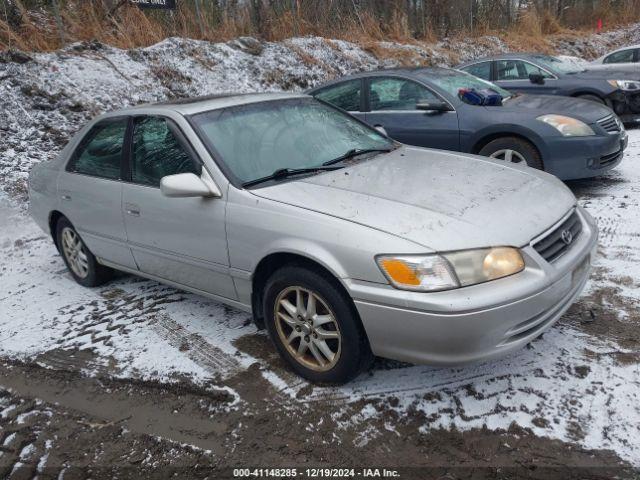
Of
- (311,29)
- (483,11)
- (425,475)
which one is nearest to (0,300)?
(425,475)

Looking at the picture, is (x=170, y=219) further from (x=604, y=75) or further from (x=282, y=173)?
(x=604, y=75)

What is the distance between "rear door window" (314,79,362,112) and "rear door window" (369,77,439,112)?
18 cm

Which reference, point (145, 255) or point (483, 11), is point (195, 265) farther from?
point (483, 11)

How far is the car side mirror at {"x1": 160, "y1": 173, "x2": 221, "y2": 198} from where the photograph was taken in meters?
3.23

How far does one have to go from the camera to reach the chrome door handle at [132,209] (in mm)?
3850

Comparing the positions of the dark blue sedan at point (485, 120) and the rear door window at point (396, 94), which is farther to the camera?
the rear door window at point (396, 94)

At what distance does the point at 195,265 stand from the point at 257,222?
703 mm

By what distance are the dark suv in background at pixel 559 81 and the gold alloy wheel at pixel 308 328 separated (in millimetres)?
7797

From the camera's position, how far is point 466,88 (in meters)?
6.67

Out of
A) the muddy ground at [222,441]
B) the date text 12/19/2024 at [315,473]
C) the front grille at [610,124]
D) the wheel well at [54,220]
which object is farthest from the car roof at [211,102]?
the front grille at [610,124]

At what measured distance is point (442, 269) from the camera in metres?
2.56

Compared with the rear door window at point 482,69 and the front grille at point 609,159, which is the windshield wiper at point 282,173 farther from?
the rear door window at point 482,69

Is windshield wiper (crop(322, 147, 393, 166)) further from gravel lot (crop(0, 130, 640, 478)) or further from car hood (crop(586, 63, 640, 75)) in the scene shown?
car hood (crop(586, 63, 640, 75))

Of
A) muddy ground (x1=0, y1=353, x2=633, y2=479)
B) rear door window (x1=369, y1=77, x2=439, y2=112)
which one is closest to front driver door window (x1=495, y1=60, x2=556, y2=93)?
rear door window (x1=369, y1=77, x2=439, y2=112)
